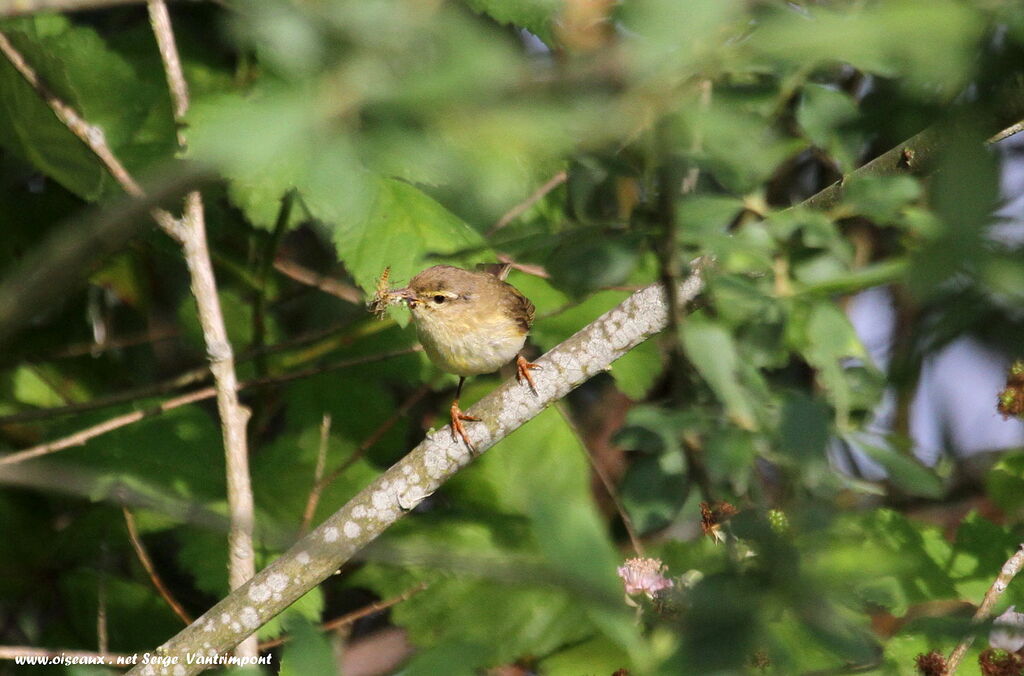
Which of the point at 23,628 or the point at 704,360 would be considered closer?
the point at 704,360

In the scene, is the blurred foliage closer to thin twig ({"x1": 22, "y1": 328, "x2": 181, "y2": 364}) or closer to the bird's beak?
thin twig ({"x1": 22, "y1": 328, "x2": 181, "y2": 364})

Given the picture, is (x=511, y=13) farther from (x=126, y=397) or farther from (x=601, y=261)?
(x=126, y=397)

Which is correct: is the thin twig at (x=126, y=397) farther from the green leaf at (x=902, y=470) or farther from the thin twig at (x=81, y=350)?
the green leaf at (x=902, y=470)

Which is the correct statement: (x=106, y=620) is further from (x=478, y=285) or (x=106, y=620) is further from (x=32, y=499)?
(x=478, y=285)

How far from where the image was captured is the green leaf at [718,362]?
3.82 ft

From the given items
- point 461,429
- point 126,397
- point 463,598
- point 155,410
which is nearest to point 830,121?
point 461,429

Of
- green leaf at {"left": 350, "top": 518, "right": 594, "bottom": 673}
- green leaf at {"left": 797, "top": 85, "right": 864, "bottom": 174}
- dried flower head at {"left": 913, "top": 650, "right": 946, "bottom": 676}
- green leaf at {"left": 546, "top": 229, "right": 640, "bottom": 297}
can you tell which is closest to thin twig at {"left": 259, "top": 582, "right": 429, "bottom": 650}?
green leaf at {"left": 350, "top": 518, "right": 594, "bottom": 673}

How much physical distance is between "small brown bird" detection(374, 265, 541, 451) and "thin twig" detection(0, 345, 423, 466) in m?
0.12

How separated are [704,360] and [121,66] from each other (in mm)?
2270

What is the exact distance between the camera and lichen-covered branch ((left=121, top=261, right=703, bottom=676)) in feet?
6.07

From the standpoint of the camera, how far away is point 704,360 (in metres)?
1.18

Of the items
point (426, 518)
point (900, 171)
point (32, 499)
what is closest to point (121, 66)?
point (32, 499)

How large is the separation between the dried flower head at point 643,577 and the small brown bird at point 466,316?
30.3 inches

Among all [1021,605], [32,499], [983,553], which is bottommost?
[1021,605]
